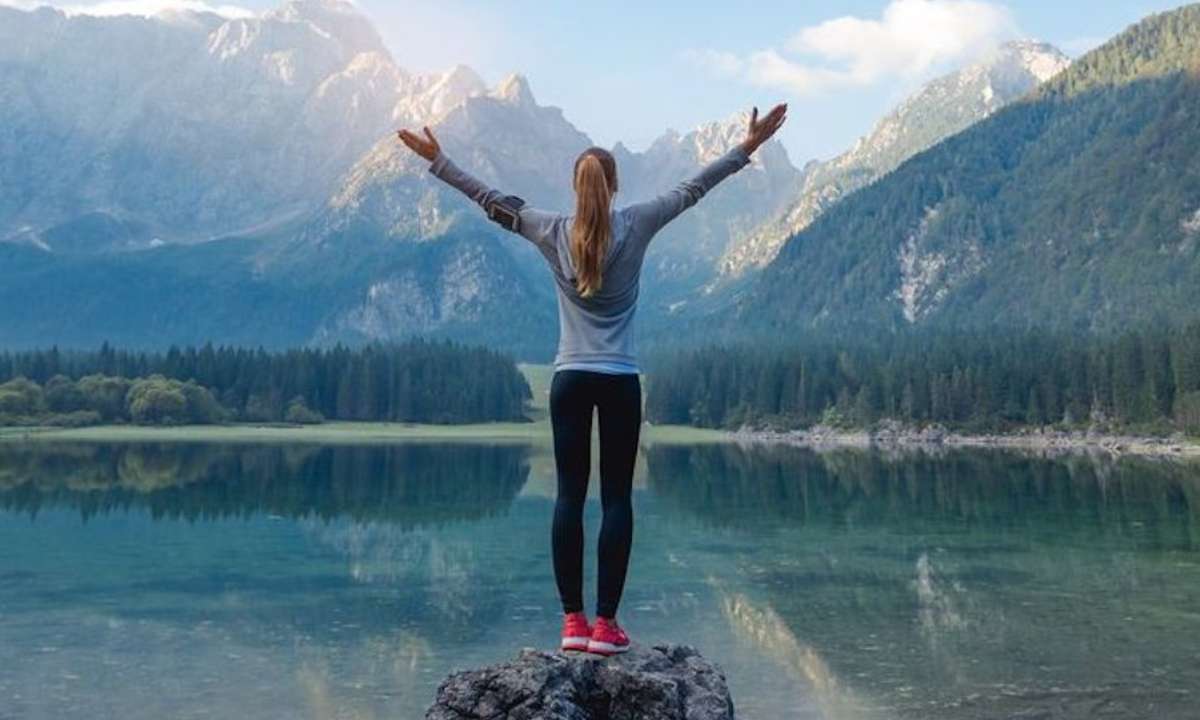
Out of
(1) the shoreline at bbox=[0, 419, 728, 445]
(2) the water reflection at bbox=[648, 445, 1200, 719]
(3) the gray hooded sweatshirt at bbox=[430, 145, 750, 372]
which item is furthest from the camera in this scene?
(1) the shoreline at bbox=[0, 419, 728, 445]

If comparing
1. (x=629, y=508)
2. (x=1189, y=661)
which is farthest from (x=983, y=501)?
(x=629, y=508)

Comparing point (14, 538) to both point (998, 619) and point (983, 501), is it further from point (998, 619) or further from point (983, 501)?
point (983, 501)

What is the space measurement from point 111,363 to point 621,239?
641 feet

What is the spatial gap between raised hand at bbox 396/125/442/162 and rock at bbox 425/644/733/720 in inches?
181

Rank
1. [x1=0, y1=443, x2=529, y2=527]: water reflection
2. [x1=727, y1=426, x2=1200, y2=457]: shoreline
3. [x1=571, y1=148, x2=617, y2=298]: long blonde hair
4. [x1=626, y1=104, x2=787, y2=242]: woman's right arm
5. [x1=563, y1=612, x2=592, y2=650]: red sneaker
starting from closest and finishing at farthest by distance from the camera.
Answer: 1. [x1=571, y1=148, x2=617, y2=298]: long blonde hair
2. [x1=626, y1=104, x2=787, y2=242]: woman's right arm
3. [x1=563, y1=612, x2=592, y2=650]: red sneaker
4. [x1=0, y1=443, x2=529, y2=527]: water reflection
5. [x1=727, y1=426, x2=1200, y2=457]: shoreline

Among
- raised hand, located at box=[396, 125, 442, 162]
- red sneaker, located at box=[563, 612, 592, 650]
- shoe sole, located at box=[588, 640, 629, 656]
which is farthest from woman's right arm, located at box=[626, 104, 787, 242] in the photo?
shoe sole, located at box=[588, 640, 629, 656]

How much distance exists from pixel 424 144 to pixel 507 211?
3.48 feet

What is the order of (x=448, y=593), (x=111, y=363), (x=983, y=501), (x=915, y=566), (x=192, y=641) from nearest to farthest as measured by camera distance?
(x=192, y=641) < (x=448, y=593) < (x=915, y=566) < (x=983, y=501) < (x=111, y=363)

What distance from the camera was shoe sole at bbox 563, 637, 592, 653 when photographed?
10898 millimetres

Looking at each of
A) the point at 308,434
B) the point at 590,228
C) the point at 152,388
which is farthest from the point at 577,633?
the point at 152,388

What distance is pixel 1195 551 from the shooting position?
49750 millimetres

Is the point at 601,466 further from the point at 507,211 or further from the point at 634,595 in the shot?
the point at 634,595

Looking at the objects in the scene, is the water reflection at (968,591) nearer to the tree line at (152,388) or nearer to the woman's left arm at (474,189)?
the woman's left arm at (474,189)

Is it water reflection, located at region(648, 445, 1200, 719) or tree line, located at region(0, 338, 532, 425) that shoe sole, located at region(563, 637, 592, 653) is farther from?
tree line, located at region(0, 338, 532, 425)
